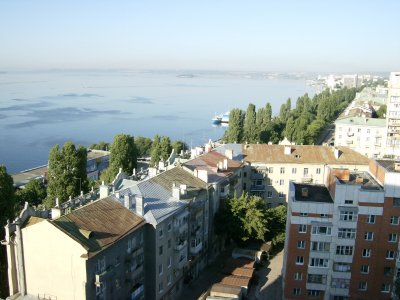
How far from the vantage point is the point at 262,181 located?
163 ft

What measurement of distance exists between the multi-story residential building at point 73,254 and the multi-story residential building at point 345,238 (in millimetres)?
12669

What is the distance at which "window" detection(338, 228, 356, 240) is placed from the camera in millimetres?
30328

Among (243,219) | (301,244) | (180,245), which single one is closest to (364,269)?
(301,244)

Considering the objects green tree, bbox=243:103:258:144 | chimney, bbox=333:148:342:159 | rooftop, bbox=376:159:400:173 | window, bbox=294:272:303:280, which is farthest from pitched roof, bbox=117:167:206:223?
green tree, bbox=243:103:258:144

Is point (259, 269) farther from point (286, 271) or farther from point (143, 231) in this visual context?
point (143, 231)

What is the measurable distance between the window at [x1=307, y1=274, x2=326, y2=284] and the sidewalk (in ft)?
26.1

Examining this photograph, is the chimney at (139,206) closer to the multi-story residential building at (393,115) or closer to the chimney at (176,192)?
the chimney at (176,192)

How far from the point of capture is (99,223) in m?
25.6

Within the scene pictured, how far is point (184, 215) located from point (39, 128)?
99.1 m

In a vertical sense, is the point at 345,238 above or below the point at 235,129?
below

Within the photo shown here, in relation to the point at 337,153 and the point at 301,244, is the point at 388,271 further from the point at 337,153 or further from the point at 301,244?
the point at 337,153

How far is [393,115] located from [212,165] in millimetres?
44854

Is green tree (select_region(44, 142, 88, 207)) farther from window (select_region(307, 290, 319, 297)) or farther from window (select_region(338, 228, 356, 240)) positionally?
window (select_region(338, 228, 356, 240))

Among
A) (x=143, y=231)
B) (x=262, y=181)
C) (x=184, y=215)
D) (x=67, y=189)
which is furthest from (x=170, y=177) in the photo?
(x=262, y=181)
